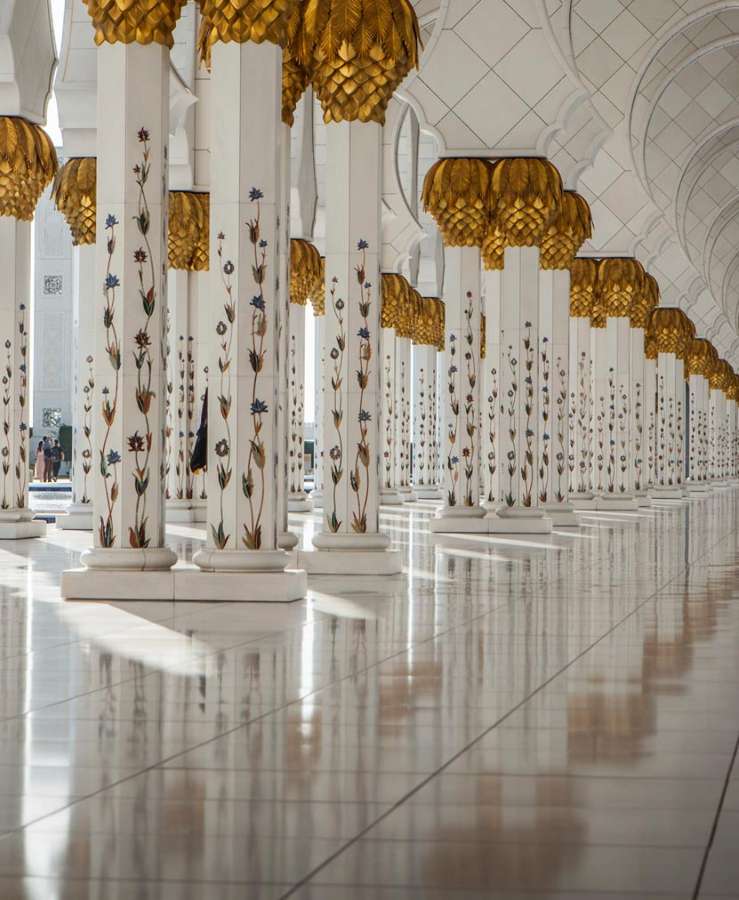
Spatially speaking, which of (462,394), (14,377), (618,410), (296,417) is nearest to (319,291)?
(296,417)

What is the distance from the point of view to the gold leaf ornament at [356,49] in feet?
32.4

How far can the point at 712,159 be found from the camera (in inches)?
1265

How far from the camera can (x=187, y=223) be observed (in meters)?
17.0

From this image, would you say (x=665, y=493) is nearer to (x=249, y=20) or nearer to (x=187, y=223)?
(x=187, y=223)

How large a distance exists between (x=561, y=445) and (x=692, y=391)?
2357 centimetres

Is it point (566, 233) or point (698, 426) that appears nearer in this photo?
point (566, 233)

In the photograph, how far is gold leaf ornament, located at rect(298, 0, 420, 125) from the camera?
988 cm

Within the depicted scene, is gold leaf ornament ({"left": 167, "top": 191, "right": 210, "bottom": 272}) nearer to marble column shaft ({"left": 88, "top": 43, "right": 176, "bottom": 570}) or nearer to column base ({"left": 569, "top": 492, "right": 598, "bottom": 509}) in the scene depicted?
column base ({"left": 569, "top": 492, "right": 598, "bottom": 509})

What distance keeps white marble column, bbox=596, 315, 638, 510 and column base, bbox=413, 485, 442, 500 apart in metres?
5.16

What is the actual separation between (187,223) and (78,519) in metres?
3.47

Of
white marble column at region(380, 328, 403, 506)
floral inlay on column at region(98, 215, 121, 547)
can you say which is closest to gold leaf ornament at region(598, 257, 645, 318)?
white marble column at region(380, 328, 403, 506)

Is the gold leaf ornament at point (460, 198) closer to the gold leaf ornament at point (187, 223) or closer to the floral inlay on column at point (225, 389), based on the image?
the gold leaf ornament at point (187, 223)

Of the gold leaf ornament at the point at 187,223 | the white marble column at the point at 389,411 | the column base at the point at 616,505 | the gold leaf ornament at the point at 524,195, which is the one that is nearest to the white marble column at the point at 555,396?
the gold leaf ornament at the point at 524,195

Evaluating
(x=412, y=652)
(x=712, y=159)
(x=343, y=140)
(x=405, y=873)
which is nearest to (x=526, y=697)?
(x=412, y=652)
